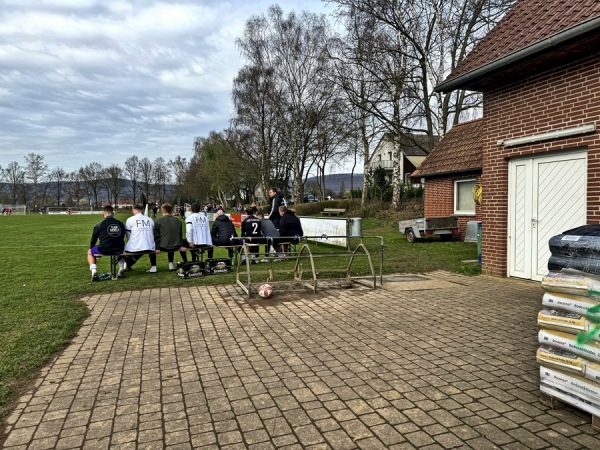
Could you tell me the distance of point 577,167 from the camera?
23.8ft

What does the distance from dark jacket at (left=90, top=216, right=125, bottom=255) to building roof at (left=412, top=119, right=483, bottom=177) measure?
12.2 m

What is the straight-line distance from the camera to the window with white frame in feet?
56.1

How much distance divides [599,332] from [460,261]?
341 inches

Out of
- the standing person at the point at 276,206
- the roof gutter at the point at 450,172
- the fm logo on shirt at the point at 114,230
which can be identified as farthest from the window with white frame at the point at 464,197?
the fm logo on shirt at the point at 114,230

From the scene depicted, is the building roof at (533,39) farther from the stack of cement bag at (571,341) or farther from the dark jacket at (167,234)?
the dark jacket at (167,234)

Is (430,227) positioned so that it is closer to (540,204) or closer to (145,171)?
(540,204)

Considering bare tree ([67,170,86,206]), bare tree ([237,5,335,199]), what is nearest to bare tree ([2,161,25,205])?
A: bare tree ([67,170,86,206])

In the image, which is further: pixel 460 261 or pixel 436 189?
pixel 436 189

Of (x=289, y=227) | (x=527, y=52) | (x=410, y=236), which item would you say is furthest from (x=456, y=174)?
(x=527, y=52)

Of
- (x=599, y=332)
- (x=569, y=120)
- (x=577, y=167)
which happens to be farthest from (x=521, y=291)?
(x=599, y=332)

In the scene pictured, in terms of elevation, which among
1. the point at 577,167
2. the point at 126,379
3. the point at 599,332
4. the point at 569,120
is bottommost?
the point at 126,379

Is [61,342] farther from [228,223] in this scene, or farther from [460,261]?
[460,261]

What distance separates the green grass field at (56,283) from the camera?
479cm

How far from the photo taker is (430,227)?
16.1 metres
